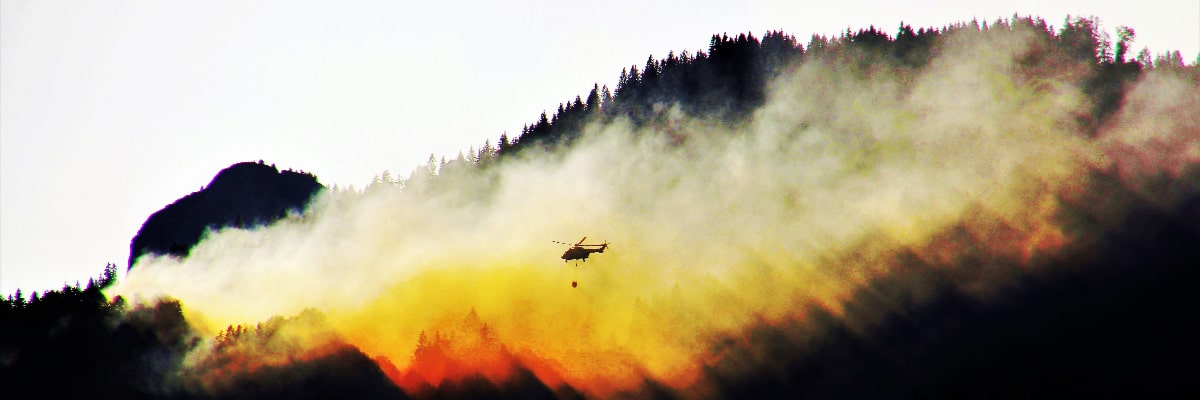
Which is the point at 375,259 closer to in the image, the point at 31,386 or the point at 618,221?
the point at 618,221

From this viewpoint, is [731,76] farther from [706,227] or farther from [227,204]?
[227,204]

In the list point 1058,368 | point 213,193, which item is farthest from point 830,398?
point 213,193

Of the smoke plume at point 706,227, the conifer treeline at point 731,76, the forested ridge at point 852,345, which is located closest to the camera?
the forested ridge at point 852,345

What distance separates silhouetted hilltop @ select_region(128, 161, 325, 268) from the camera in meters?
175

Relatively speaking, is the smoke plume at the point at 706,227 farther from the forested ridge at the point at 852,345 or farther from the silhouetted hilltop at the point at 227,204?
the silhouetted hilltop at the point at 227,204

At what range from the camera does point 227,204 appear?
184625 millimetres

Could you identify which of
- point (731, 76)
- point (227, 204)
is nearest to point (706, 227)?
point (731, 76)

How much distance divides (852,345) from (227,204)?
117 meters

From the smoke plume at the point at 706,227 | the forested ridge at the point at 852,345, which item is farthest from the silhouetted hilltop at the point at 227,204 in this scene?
the forested ridge at the point at 852,345

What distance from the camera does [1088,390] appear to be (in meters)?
96.1

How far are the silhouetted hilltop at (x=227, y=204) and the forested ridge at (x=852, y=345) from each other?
36974 millimetres

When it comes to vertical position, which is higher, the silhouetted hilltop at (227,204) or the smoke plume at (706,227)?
the silhouetted hilltop at (227,204)

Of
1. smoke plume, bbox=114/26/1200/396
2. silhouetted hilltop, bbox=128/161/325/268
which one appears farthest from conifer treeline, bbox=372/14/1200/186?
silhouetted hilltop, bbox=128/161/325/268

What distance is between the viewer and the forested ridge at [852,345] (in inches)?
3944
